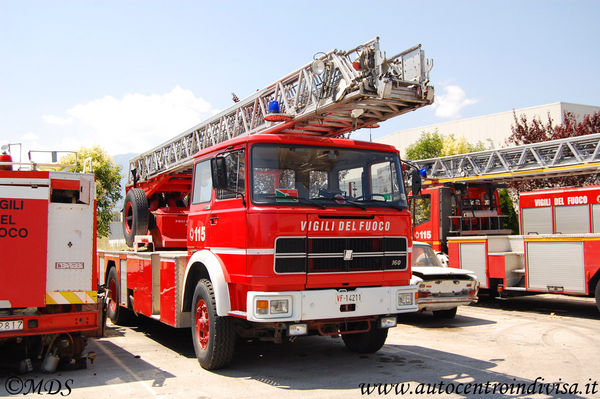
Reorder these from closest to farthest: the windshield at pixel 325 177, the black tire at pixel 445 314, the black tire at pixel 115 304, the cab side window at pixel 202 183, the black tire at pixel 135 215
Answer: the windshield at pixel 325 177 < the cab side window at pixel 202 183 < the black tire at pixel 135 215 < the black tire at pixel 115 304 < the black tire at pixel 445 314

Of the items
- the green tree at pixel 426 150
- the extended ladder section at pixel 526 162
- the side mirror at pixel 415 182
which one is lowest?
the side mirror at pixel 415 182

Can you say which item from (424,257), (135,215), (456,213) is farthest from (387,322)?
(456,213)

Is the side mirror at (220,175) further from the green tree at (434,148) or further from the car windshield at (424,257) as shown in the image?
the green tree at (434,148)

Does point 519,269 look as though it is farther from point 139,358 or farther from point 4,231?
point 4,231

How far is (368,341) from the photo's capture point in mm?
7738

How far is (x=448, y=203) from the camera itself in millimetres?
14742

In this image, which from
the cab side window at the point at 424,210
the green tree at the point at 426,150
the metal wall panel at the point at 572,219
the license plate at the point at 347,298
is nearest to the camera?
the license plate at the point at 347,298

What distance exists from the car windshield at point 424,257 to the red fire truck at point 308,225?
3.90 metres

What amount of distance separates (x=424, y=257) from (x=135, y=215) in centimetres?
600

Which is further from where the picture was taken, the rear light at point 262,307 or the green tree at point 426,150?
the green tree at point 426,150

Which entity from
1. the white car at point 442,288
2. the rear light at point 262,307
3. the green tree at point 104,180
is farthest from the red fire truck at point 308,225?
the green tree at point 104,180

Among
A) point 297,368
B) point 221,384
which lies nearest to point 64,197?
point 221,384

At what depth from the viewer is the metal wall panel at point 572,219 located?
12633 mm

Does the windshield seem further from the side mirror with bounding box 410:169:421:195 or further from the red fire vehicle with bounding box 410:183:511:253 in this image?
the red fire vehicle with bounding box 410:183:511:253
